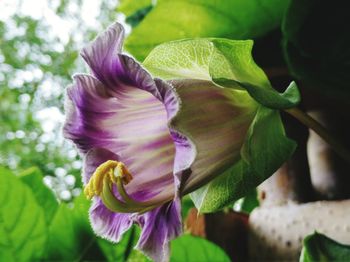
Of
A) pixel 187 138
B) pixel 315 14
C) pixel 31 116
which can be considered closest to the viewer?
pixel 187 138

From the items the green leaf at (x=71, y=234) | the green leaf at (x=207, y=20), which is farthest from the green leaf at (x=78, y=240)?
the green leaf at (x=207, y=20)

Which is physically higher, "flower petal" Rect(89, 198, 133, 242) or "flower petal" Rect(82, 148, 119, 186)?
"flower petal" Rect(82, 148, 119, 186)

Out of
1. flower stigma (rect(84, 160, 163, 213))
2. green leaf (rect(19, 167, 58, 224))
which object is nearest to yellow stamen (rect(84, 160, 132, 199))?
flower stigma (rect(84, 160, 163, 213))

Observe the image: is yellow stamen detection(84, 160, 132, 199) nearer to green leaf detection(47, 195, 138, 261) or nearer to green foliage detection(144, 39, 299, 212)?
green foliage detection(144, 39, 299, 212)

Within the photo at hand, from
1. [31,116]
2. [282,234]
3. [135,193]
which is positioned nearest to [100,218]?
[135,193]

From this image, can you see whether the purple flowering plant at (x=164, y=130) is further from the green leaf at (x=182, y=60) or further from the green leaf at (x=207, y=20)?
the green leaf at (x=207, y=20)

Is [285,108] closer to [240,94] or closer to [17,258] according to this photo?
[240,94]

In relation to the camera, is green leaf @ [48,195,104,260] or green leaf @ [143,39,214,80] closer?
green leaf @ [143,39,214,80]

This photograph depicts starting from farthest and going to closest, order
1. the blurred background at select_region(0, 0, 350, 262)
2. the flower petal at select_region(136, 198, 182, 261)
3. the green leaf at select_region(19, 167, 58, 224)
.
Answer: the green leaf at select_region(19, 167, 58, 224), the blurred background at select_region(0, 0, 350, 262), the flower petal at select_region(136, 198, 182, 261)
